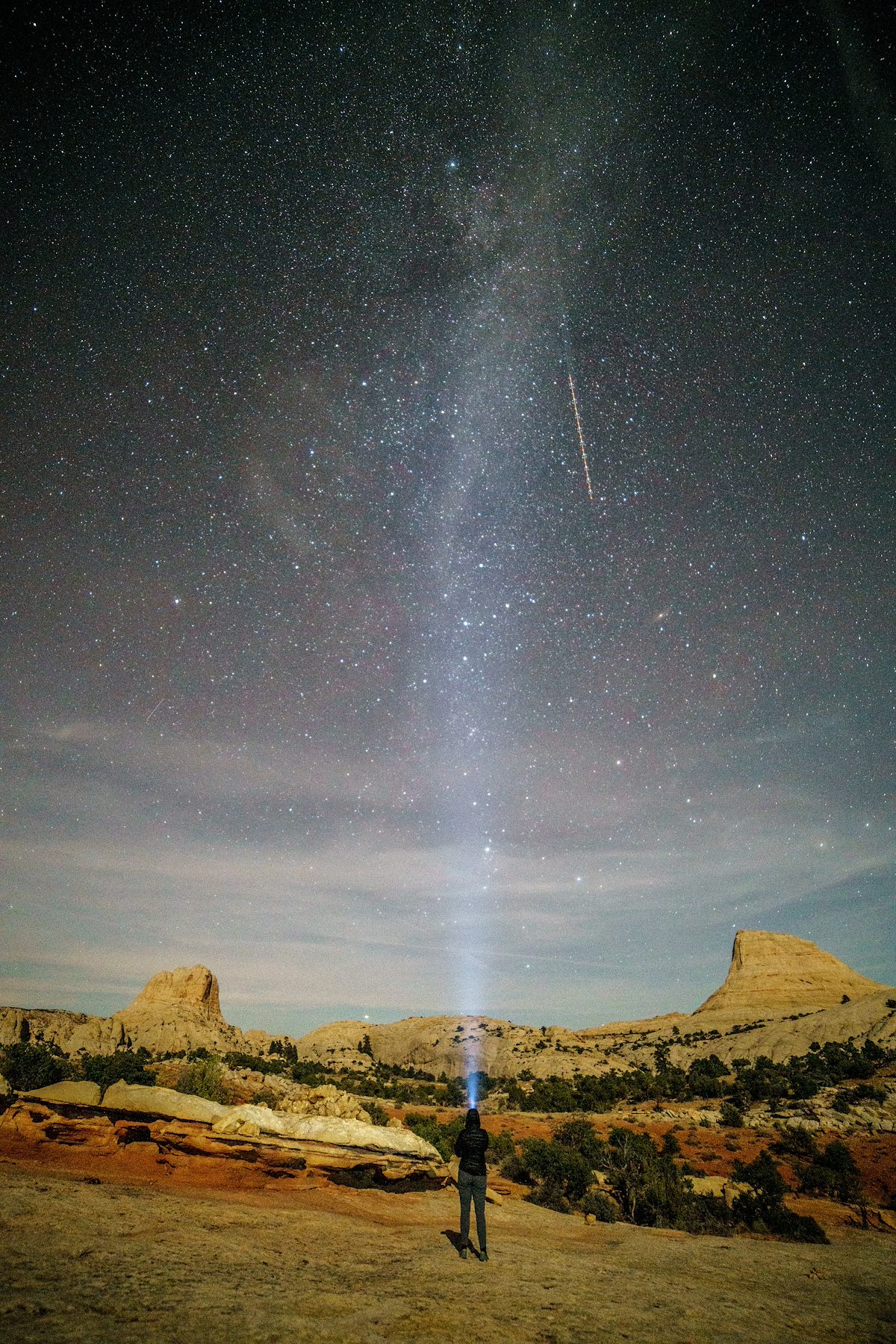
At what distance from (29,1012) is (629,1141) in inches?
3258

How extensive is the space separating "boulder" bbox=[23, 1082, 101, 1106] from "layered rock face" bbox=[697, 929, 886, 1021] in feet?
273

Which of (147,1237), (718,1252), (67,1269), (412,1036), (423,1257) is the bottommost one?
(412,1036)

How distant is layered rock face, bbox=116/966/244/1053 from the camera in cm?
6575

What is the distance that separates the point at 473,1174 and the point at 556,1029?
3917 inches

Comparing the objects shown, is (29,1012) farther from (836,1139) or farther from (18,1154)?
(836,1139)

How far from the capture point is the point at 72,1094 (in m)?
14.9

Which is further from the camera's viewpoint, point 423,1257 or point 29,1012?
point 29,1012

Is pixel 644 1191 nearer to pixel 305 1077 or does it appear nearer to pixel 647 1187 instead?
pixel 647 1187

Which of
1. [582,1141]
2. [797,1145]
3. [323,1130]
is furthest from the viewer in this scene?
[797,1145]

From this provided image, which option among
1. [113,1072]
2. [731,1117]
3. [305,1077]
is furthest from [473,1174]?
[305,1077]

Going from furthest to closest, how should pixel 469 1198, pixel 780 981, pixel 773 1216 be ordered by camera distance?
pixel 780 981, pixel 773 1216, pixel 469 1198

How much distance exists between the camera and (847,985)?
260 ft

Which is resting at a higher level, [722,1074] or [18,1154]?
[18,1154]

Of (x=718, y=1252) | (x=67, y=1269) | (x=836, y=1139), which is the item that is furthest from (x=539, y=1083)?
(x=67, y=1269)
